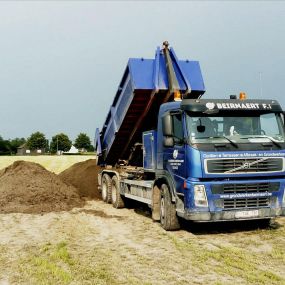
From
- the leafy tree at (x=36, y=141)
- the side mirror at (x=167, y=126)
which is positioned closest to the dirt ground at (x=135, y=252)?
the side mirror at (x=167, y=126)

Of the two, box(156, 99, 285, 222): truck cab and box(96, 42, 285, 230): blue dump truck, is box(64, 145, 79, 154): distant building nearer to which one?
box(96, 42, 285, 230): blue dump truck

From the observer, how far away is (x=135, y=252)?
7.44m

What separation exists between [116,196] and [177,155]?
16.3 ft

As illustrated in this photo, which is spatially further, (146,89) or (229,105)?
(146,89)

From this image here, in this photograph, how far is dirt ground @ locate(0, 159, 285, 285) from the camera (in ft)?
19.5

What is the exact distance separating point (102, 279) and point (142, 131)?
22.6ft

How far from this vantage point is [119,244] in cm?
814

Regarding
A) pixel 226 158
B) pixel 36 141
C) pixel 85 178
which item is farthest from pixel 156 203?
pixel 36 141

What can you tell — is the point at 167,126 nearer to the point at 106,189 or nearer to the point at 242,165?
the point at 242,165

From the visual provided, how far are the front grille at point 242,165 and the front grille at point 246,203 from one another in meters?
0.58

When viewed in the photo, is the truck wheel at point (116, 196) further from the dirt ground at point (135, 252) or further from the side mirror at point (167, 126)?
the side mirror at point (167, 126)

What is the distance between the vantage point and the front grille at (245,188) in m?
8.43

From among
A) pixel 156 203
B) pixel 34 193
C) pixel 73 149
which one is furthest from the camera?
pixel 73 149

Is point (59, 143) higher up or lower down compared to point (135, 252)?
higher up
